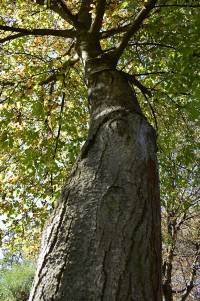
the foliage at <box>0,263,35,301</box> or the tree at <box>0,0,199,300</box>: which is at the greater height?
the foliage at <box>0,263,35,301</box>

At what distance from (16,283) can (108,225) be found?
23200 mm

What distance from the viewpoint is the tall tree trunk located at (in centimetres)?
213

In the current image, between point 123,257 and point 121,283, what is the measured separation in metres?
0.19

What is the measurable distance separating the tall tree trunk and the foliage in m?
22.2

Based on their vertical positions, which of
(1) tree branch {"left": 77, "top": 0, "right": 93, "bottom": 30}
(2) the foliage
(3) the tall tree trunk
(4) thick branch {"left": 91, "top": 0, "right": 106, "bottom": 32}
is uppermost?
(1) tree branch {"left": 77, "top": 0, "right": 93, "bottom": 30}

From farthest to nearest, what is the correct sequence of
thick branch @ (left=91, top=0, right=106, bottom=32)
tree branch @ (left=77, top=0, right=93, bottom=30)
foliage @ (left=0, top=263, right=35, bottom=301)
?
foliage @ (left=0, top=263, right=35, bottom=301) < tree branch @ (left=77, top=0, right=93, bottom=30) < thick branch @ (left=91, top=0, right=106, bottom=32)

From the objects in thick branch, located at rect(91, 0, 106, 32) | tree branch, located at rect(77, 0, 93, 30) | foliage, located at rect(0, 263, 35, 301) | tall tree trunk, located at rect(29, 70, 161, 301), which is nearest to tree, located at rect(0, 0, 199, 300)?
tall tree trunk, located at rect(29, 70, 161, 301)

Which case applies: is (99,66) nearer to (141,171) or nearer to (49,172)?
(141,171)

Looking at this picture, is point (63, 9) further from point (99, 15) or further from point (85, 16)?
point (99, 15)

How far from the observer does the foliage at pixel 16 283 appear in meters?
23.2

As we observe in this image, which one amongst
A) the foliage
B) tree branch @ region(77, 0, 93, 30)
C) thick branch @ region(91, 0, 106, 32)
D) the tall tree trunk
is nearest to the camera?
the tall tree trunk

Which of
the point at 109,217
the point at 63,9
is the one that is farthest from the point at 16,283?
the point at 109,217

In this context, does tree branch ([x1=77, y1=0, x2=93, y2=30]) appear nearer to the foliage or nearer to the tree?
the tree

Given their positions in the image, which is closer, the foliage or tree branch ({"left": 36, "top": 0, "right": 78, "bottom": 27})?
tree branch ({"left": 36, "top": 0, "right": 78, "bottom": 27})
